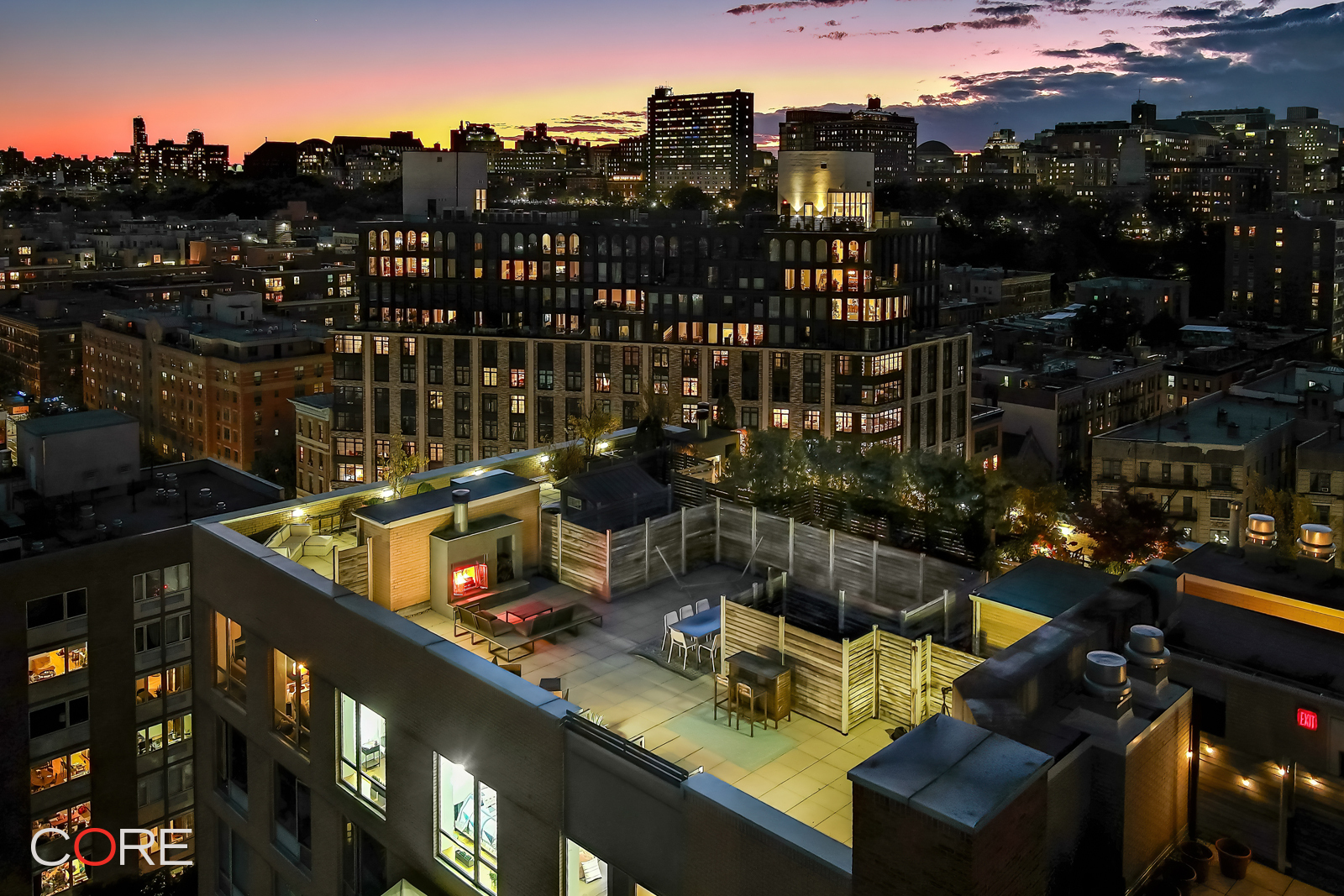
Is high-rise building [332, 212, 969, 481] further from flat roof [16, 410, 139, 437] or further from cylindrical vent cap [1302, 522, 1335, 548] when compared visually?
cylindrical vent cap [1302, 522, 1335, 548]

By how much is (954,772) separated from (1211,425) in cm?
6687

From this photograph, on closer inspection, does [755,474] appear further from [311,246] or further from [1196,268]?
[311,246]

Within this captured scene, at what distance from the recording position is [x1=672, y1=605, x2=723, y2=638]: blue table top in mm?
15008

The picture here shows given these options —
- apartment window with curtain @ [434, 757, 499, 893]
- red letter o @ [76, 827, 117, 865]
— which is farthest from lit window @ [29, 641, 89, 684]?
apartment window with curtain @ [434, 757, 499, 893]

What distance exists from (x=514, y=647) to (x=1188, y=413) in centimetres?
6704

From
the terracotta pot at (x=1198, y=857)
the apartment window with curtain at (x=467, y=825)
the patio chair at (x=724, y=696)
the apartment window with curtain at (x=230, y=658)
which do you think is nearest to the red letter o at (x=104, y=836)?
the apartment window with curtain at (x=230, y=658)

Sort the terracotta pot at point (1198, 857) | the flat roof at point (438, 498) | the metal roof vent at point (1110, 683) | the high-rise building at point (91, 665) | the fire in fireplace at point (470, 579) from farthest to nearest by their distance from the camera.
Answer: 1. the high-rise building at point (91, 665)
2. the fire in fireplace at point (470, 579)
3. the flat roof at point (438, 498)
4. the terracotta pot at point (1198, 857)
5. the metal roof vent at point (1110, 683)

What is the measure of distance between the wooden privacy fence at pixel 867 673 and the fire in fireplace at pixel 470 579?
17.6 ft

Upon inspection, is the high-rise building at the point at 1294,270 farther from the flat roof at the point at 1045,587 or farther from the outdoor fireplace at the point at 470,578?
the outdoor fireplace at the point at 470,578

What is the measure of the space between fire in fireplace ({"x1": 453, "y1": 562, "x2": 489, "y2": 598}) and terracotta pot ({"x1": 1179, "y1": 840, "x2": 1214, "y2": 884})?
1060cm

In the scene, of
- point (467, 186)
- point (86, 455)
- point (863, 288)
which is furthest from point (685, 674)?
point (467, 186)

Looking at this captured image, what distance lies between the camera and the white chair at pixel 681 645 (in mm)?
15352

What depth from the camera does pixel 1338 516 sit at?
58.6 meters

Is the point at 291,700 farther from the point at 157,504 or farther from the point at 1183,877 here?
the point at 157,504
